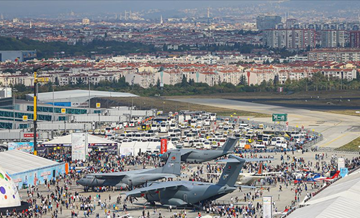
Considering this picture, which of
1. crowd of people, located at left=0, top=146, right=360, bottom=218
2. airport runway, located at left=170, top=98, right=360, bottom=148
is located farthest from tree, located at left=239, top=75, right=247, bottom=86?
crowd of people, located at left=0, top=146, right=360, bottom=218

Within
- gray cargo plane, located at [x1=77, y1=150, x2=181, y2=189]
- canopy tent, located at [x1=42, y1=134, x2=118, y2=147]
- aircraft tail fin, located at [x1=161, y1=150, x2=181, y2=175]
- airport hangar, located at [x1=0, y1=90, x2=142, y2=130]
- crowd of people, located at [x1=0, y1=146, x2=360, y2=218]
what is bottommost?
airport hangar, located at [x1=0, y1=90, x2=142, y2=130]

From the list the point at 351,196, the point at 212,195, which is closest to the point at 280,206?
the point at 212,195

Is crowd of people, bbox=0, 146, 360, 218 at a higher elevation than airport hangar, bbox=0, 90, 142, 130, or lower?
higher

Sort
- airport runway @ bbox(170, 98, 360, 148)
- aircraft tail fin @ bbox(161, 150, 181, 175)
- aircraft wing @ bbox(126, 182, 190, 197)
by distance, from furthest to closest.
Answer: airport runway @ bbox(170, 98, 360, 148) < aircraft tail fin @ bbox(161, 150, 181, 175) < aircraft wing @ bbox(126, 182, 190, 197)

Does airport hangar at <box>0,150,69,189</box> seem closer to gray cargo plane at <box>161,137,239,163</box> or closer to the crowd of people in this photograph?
the crowd of people

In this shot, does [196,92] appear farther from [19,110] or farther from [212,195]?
[212,195]

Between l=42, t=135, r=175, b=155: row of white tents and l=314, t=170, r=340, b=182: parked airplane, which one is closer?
l=314, t=170, r=340, b=182: parked airplane

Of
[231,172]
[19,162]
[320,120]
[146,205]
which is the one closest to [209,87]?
[320,120]
